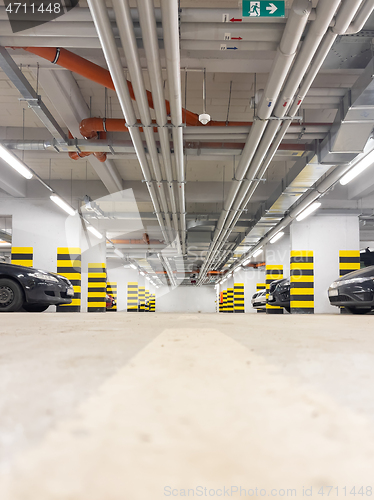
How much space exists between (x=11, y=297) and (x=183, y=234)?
5738mm

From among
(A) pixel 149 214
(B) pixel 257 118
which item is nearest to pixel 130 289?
(A) pixel 149 214

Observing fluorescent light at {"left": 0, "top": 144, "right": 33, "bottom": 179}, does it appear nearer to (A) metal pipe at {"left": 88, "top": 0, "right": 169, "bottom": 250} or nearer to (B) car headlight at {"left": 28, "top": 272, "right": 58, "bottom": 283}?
(B) car headlight at {"left": 28, "top": 272, "right": 58, "bottom": 283}

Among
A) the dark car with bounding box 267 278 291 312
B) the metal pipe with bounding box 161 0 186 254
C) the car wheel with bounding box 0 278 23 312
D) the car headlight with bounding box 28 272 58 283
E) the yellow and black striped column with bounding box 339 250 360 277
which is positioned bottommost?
the dark car with bounding box 267 278 291 312

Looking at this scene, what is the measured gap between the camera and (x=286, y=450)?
570mm

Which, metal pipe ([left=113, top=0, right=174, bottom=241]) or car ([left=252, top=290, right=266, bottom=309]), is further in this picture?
car ([left=252, top=290, right=266, bottom=309])

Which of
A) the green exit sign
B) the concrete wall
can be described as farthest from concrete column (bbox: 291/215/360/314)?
the concrete wall

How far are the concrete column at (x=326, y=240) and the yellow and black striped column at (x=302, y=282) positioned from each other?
5.8 inches

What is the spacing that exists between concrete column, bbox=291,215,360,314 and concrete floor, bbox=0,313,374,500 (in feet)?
31.7

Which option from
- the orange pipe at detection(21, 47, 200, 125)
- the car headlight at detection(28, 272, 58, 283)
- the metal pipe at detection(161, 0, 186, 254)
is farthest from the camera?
the car headlight at detection(28, 272, 58, 283)

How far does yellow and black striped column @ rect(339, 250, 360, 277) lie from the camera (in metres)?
10.3

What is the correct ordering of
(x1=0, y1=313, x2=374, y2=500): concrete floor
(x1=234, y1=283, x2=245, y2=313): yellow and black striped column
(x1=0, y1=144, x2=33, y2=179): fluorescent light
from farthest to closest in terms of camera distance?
(x1=234, y1=283, x2=245, y2=313): yellow and black striped column → (x1=0, y1=144, x2=33, y2=179): fluorescent light → (x1=0, y1=313, x2=374, y2=500): concrete floor

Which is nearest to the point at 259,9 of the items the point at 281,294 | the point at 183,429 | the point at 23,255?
the point at 183,429

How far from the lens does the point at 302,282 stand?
1023cm

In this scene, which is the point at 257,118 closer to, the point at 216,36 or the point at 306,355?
the point at 216,36
